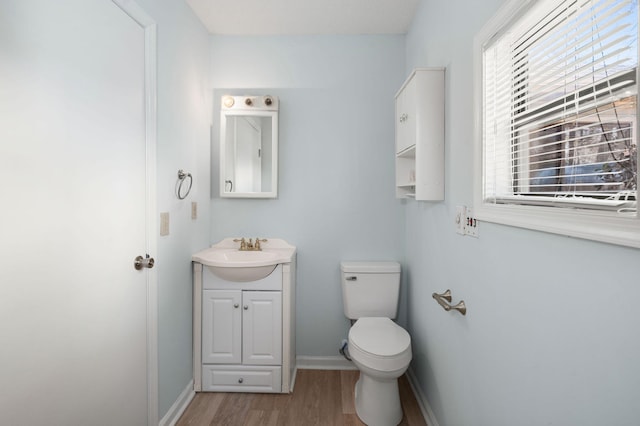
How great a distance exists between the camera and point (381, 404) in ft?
6.17

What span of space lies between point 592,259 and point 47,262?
1575 mm

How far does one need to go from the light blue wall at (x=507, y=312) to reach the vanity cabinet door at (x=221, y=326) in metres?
1.22

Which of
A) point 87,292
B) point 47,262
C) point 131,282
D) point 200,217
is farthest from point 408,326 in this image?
point 47,262

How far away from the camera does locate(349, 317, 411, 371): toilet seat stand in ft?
5.79

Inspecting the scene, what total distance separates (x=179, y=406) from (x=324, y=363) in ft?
3.48

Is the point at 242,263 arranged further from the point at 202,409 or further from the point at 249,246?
the point at 202,409

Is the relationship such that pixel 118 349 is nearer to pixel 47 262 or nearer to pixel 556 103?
pixel 47 262

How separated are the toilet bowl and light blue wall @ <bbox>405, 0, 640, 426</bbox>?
0.67ft

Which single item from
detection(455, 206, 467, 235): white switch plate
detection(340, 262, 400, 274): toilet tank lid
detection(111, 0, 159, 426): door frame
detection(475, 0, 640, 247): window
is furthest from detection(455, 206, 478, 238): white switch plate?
detection(111, 0, 159, 426): door frame

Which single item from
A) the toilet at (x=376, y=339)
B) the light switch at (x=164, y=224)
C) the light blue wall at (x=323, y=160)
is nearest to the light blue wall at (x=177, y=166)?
the light switch at (x=164, y=224)

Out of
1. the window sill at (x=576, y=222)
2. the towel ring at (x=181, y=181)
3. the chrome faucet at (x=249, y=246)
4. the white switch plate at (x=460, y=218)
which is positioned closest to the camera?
the window sill at (x=576, y=222)

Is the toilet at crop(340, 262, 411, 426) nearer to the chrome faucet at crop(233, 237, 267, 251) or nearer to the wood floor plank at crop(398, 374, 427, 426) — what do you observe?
the wood floor plank at crop(398, 374, 427, 426)

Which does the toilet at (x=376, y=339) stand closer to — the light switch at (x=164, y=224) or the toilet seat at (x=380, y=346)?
the toilet seat at (x=380, y=346)

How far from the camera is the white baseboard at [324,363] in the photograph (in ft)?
8.39
